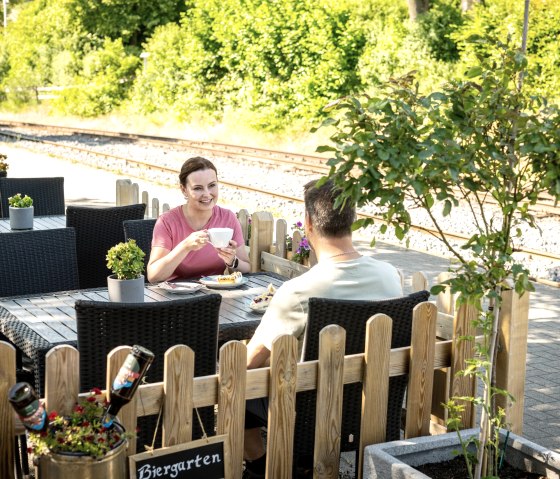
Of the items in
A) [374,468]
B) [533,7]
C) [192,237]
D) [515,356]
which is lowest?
[374,468]

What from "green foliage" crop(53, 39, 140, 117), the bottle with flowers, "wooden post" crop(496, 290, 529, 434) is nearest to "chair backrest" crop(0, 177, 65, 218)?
the bottle with flowers

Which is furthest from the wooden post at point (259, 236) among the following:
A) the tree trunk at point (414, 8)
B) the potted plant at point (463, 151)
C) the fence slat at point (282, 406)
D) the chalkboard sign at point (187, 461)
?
the tree trunk at point (414, 8)

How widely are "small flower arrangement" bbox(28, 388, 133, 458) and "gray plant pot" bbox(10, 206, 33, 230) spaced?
4167 mm

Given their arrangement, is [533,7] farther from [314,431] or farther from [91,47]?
[91,47]

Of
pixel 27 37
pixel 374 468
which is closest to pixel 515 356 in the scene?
A: pixel 374 468

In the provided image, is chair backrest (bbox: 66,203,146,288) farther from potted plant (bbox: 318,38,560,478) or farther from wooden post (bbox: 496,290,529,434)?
potted plant (bbox: 318,38,560,478)

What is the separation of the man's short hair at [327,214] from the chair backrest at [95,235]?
3.21 metres

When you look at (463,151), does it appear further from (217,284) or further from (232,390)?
(217,284)

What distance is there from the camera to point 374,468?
3953mm

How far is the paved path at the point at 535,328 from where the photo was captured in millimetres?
5900

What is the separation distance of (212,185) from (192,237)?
26.2 inches

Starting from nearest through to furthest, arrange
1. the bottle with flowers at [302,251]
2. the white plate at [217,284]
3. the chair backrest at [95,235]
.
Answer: the white plate at [217,284]
the bottle with flowers at [302,251]
the chair backrest at [95,235]

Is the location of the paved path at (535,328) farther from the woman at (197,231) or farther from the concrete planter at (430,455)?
the woman at (197,231)

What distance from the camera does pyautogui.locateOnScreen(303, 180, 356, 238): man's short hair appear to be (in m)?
4.23
